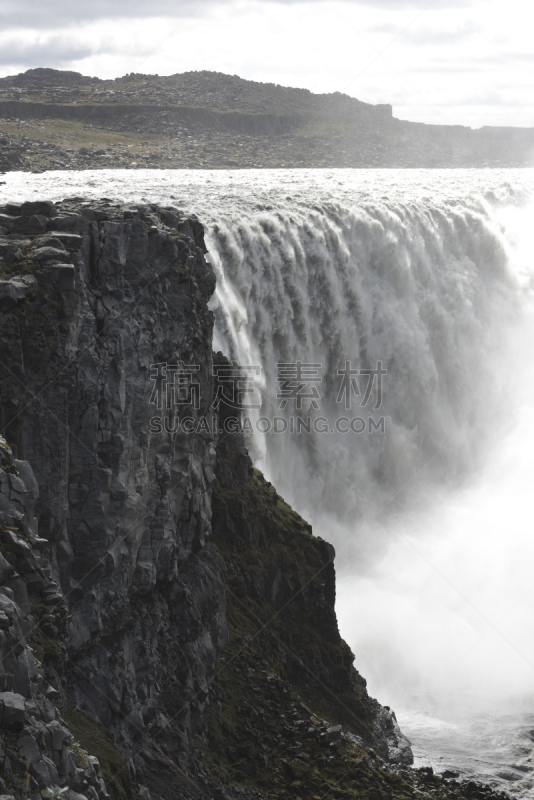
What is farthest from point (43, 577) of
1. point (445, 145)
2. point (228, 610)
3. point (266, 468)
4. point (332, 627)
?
point (445, 145)

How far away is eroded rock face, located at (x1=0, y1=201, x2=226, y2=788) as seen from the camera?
20000 mm

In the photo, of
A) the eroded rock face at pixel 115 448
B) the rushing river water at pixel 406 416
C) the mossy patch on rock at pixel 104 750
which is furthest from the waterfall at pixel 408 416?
the mossy patch on rock at pixel 104 750

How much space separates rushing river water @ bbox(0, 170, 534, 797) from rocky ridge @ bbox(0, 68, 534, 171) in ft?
104

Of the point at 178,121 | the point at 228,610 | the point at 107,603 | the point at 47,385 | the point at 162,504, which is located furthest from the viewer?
the point at 178,121

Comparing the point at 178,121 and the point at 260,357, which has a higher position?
the point at 178,121

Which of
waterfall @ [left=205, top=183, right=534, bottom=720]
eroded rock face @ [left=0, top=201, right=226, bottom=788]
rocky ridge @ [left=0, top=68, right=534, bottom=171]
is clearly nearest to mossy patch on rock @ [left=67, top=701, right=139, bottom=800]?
eroded rock face @ [left=0, top=201, right=226, bottom=788]

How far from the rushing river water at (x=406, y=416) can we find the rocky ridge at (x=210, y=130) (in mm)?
31715

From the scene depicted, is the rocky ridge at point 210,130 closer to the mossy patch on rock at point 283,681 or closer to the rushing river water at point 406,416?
the rushing river water at point 406,416

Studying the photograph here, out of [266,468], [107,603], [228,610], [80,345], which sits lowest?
[107,603]

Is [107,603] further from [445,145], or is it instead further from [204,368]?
[445,145]

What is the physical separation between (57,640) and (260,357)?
23.0 meters

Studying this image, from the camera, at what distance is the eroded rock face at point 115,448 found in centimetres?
2000

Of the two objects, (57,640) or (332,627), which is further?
(332,627)

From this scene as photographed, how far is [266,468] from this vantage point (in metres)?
36.9
